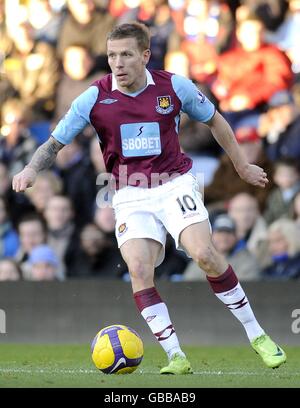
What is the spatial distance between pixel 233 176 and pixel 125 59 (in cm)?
482

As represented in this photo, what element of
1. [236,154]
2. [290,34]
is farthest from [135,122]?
[290,34]

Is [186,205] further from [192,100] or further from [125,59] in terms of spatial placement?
[125,59]

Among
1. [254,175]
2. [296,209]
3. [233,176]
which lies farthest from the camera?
[233,176]

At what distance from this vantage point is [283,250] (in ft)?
41.6

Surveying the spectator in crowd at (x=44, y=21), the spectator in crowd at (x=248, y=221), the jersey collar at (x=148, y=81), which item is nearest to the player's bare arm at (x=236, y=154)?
the jersey collar at (x=148, y=81)

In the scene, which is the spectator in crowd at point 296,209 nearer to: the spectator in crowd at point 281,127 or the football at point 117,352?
the spectator in crowd at point 281,127

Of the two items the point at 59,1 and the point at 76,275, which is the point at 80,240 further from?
the point at 59,1

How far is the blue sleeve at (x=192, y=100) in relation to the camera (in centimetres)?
901

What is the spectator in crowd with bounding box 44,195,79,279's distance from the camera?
1364 centimetres

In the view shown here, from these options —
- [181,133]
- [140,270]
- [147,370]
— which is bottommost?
[181,133]

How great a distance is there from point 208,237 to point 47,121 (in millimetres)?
6398

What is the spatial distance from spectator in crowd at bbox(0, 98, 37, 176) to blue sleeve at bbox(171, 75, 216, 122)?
221 inches

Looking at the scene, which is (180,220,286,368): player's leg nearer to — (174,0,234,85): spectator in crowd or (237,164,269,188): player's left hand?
(237,164,269,188): player's left hand
